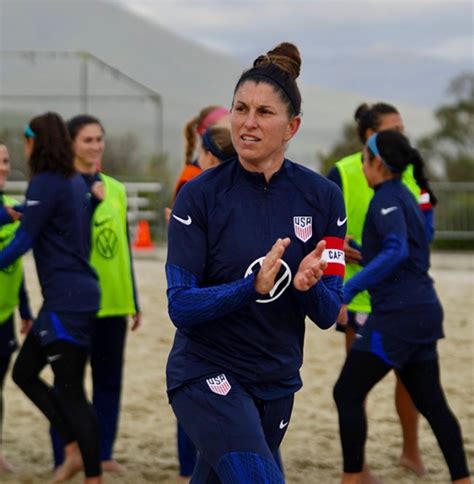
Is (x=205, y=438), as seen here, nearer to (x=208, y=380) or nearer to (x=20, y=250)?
(x=208, y=380)

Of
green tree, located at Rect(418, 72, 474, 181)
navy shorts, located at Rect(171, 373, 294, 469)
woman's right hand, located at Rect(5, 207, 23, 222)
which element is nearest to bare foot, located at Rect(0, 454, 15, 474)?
woman's right hand, located at Rect(5, 207, 23, 222)

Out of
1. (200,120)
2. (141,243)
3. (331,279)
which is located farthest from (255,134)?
(141,243)

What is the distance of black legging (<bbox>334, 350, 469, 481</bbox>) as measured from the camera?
5277 millimetres

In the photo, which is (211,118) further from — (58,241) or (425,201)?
(425,201)

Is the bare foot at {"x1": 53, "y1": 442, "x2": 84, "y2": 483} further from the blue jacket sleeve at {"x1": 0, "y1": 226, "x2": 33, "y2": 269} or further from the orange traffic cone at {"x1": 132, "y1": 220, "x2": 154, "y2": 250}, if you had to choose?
the orange traffic cone at {"x1": 132, "y1": 220, "x2": 154, "y2": 250}

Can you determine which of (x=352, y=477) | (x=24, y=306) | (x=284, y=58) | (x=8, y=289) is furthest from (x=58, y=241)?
(x=284, y=58)

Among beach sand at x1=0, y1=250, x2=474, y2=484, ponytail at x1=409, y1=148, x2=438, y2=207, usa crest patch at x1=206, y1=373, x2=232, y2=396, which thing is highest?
ponytail at x1=409, y1=148, x2=438, y2=207

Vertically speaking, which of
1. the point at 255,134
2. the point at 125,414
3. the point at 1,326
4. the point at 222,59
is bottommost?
the point at 125,414

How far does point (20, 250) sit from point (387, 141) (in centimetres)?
180

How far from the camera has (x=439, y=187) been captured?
20547 millimetres

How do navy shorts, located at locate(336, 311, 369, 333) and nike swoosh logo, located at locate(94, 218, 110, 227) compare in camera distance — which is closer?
navy shorts, located at locate(336, 311, 369, 333)

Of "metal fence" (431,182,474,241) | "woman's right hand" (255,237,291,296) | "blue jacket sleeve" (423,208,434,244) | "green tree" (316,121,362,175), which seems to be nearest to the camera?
"woman's right hand" (255,237,291,296)

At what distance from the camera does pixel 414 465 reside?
6168mm

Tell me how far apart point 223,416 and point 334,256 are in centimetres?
61
